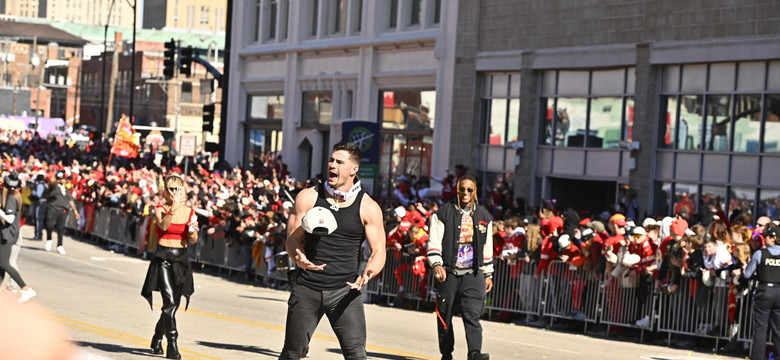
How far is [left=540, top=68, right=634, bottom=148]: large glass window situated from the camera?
2870cm

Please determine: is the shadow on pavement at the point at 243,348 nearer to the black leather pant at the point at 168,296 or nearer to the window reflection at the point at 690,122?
the black leather pant at the point at 168,296

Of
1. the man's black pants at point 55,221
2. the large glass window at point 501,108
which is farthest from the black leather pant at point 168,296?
the large glass window at point 501,108

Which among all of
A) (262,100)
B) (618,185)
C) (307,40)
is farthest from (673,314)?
(262,100)

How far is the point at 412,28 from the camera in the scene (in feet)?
123

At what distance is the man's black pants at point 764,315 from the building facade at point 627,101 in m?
10.8

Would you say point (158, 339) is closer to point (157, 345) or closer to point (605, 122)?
point (157, 345)

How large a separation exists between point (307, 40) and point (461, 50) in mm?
10678

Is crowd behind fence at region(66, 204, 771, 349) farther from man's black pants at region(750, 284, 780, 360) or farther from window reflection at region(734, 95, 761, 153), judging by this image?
window reflection at region(734, 95, 761, 153)

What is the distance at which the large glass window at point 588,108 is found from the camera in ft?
94.2

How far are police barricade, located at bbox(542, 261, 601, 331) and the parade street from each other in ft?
1.46

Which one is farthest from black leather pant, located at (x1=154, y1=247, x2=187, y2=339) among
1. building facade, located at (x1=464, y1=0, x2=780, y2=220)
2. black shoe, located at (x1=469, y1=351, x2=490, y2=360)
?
building facade, located at (x1=464, y1=0, x2=780, y2=220)

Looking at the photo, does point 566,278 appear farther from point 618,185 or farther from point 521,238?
point 618,185

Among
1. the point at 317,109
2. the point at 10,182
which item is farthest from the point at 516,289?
the point at 317,109

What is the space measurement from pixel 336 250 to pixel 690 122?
813 inches
